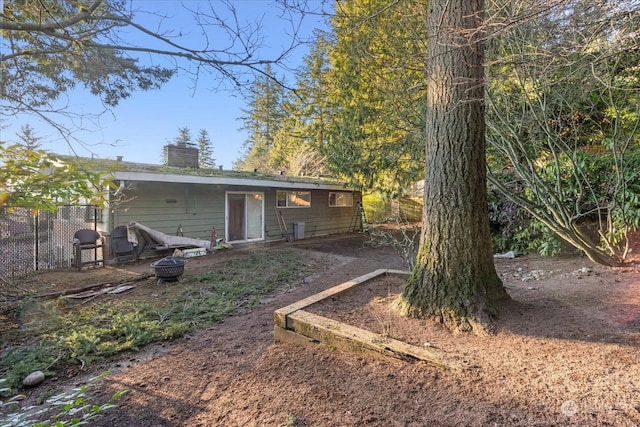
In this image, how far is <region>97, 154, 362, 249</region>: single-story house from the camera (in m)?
8.09

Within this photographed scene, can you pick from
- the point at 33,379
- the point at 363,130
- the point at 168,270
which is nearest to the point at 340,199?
the point at 363,130

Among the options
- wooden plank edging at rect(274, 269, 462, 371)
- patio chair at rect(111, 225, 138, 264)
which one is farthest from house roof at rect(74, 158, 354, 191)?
wooden plank edging at rect(274, 269, 462, 371)

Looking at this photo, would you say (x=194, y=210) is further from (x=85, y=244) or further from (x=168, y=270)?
(x=168, y=270)

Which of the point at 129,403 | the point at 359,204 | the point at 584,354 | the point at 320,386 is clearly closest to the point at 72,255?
the point at 129,403

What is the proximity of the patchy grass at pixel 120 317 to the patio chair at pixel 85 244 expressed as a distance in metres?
2.13

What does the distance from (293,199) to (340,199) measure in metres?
3.09

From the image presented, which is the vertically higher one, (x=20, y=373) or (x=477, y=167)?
(x=477, y=167)

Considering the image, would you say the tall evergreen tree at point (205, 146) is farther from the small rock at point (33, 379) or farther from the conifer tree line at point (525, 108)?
the small rock at point (33, 379)

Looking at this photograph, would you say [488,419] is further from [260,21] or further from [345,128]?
[345,128]

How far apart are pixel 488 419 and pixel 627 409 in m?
0.73

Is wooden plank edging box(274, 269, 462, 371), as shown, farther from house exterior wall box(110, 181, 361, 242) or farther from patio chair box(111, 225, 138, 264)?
patio chair box(111, 225, 138, 264)

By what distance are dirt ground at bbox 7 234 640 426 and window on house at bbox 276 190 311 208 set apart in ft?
28.6

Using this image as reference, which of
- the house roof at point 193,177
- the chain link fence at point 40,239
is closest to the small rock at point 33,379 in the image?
the house roof at point 193,177

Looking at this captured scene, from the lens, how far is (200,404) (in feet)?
7.72
